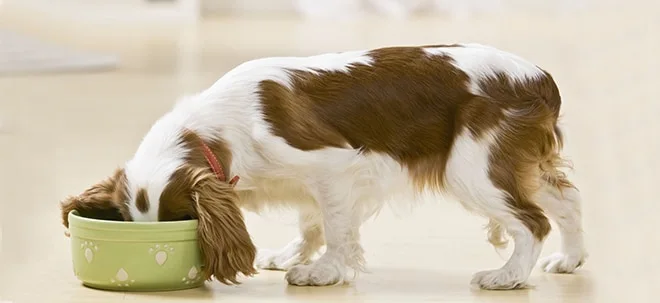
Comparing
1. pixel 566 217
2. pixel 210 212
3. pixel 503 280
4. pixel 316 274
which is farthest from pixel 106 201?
pixel 566 217

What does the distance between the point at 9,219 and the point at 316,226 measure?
3.39 ft

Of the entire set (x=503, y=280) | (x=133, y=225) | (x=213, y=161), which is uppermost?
(x=213, y=161)

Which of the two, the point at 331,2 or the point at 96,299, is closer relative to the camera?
the point at 96,299

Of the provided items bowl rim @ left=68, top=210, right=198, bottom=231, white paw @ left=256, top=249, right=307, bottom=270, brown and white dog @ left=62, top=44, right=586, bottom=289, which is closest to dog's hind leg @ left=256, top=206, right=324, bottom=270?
white paw @ left=256, top=249, right=307, bottom=270

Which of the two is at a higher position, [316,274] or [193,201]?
[193,201]

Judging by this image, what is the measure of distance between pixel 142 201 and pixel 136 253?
0.11 metres

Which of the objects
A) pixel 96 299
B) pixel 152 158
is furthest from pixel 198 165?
pixel 96 299

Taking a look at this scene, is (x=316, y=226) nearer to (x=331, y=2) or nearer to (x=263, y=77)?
(x=263, y=77)

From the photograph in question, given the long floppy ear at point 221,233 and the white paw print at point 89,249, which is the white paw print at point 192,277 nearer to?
the long floppy ear at point 221,233

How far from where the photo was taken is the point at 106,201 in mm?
2904

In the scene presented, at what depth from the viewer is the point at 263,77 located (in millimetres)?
3002

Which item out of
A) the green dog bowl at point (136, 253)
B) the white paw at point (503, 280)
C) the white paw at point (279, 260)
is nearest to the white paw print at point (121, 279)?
the green dog bowl at point (136, 253)

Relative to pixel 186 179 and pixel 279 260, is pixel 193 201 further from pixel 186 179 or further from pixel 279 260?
pixel 279 260

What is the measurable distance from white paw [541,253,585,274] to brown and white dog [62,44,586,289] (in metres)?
0.21
